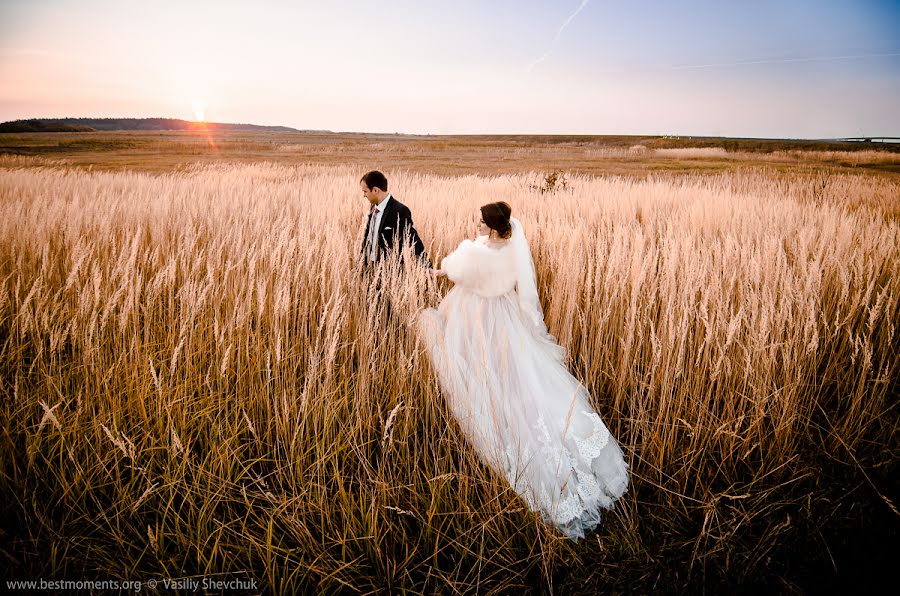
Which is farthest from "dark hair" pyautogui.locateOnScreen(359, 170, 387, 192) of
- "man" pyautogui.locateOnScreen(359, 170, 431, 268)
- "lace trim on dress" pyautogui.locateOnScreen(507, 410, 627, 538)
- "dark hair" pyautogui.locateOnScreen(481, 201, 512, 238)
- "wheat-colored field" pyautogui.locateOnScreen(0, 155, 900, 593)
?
"lace trim on dress" pyautogui.locateOnScreen(507, 410, 627, 538)

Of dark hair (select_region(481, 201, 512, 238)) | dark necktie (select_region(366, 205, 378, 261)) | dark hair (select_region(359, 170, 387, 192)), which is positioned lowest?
dark necktie (select_region(366, 205, 378, 261))

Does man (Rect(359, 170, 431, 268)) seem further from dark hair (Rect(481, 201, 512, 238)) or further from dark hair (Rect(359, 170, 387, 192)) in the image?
dark hair (Rect(481, 201, 512, 238))

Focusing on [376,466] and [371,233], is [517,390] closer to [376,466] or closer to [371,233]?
[376,466]

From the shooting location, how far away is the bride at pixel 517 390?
173 centimetres

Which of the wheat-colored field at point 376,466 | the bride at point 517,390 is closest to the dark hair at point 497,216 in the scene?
the bride at point 517,390

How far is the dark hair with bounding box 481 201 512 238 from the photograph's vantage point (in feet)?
8.28

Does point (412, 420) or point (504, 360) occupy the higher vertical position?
point (504, 360)

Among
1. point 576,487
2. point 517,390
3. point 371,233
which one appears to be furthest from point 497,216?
point 371,233

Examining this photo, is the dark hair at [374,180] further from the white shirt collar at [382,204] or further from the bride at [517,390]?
the bride at [517,390]

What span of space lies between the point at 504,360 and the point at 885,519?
1719 millimetres

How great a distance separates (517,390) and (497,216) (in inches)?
42.7

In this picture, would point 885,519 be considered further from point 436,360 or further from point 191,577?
point 191,577

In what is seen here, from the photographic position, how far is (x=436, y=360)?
2.09 meters

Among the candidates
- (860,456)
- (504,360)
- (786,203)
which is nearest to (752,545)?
(860,456)
